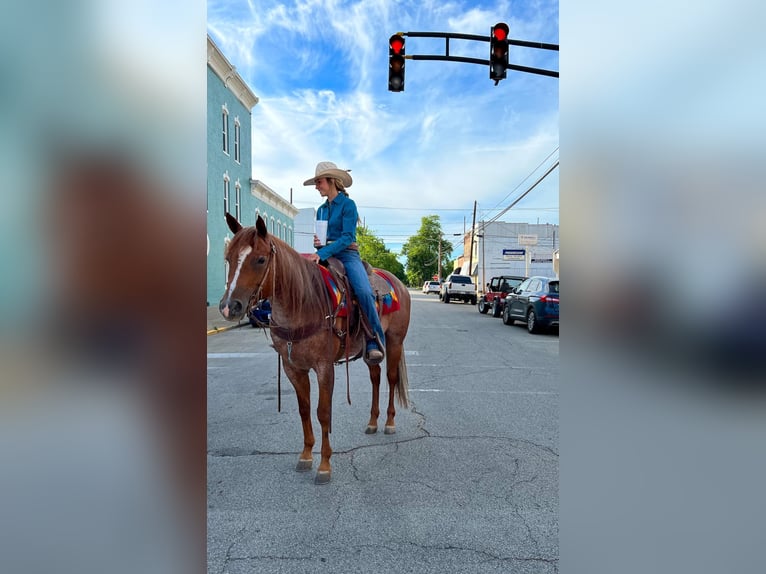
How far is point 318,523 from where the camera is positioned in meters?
2.70

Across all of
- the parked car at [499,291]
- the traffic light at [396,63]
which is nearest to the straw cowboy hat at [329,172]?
the traffic light at [396,63]

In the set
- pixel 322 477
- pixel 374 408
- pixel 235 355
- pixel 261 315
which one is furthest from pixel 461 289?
pixel 322 477

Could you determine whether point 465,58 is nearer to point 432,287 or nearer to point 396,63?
point 396,63

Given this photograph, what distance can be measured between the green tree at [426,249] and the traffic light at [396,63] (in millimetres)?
64068

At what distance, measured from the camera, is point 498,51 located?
7809mm

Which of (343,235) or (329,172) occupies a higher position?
(329,172)

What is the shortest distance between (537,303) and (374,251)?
53.7 meters

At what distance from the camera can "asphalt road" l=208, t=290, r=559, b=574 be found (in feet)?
7.81

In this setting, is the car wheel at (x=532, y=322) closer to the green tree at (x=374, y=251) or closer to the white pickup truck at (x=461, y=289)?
the white pickup truck at (x=461, y=289)

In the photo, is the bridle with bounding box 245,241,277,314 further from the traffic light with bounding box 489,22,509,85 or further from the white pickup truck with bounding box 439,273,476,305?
the white pickup truck with bounding box 439,273,476,305
